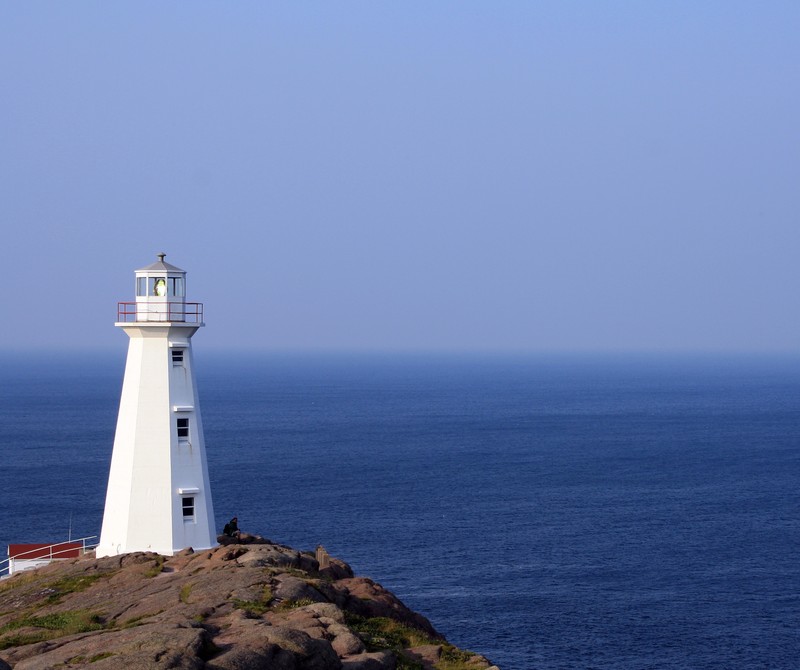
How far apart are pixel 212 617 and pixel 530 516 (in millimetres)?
54393

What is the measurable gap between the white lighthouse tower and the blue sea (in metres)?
16.1

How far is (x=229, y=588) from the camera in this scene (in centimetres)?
2777

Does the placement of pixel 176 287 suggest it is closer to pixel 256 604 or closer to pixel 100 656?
pixel 256 604

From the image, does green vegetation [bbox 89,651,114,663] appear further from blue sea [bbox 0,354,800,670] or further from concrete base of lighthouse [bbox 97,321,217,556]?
blue sea [bbox 0,354,800,670]

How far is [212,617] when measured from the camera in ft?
81.3

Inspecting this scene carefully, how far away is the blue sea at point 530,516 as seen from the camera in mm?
49062

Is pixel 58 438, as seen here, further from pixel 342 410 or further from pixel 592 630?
pixel 592 630

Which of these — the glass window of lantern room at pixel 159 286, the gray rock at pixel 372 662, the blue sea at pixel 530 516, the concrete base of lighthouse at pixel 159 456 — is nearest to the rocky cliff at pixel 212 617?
the gray rock at pixel 372 662

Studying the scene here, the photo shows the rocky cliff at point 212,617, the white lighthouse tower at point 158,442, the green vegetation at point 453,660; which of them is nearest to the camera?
the rocky cliff at point 212,617

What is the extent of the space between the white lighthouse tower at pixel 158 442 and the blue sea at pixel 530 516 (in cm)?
1608

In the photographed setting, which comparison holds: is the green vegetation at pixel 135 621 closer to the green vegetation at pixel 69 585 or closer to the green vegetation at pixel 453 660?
the green vegetation at pixel 69 585

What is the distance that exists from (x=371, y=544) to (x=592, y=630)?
1938 cm

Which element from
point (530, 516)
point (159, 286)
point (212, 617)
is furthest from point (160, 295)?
point (530, 516)

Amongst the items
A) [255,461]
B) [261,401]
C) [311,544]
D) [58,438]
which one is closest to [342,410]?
[261,401]
